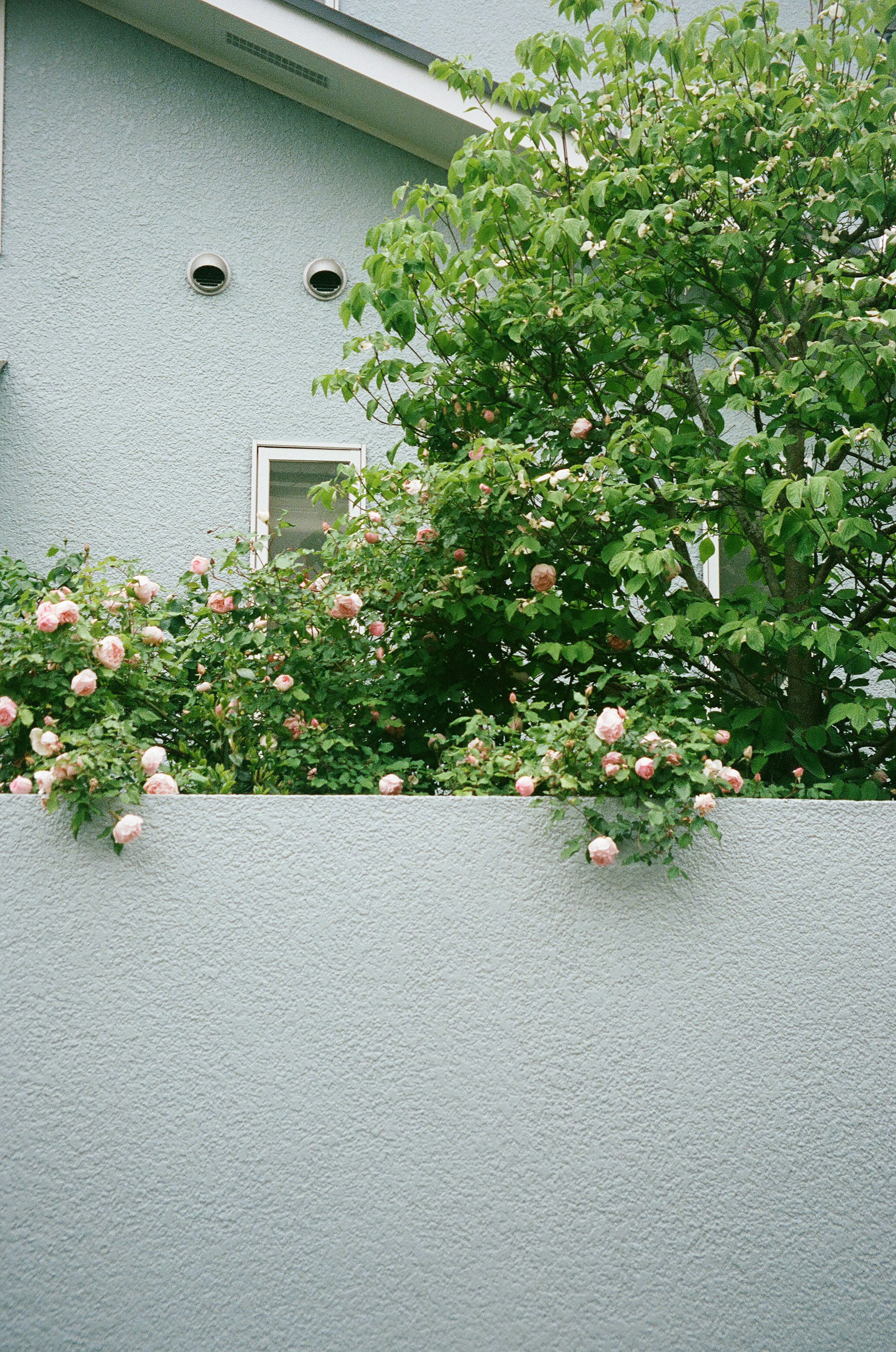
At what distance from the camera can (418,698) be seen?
12.4 ft

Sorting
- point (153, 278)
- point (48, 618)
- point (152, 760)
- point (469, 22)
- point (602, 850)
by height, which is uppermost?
point (469, 22)

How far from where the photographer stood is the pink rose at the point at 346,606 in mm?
3463

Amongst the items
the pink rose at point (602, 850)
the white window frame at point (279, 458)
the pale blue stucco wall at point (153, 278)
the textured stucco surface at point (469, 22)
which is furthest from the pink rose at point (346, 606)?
the textured stucco surface at point (469, 22)

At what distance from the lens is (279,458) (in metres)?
5.50

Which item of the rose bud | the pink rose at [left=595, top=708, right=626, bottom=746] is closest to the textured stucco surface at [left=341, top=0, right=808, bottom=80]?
the rose bud

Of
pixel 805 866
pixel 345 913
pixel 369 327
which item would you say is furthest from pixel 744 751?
pixel 369 327

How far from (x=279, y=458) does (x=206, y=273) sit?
1.11 m

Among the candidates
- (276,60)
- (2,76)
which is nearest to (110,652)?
(276,60)

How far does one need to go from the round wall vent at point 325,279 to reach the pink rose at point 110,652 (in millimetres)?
3191

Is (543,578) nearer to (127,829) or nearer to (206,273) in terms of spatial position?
(127,829)

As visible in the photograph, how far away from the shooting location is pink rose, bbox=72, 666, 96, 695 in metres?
3.04

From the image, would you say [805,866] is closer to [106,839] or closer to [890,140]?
[106,839]

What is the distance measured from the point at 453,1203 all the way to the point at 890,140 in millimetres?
3598

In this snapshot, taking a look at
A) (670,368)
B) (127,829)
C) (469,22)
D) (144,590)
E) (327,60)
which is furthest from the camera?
(469,22)
